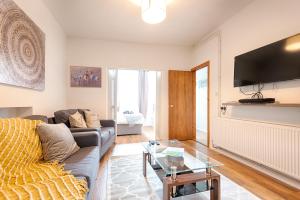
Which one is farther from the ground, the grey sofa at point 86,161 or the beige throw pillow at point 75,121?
the beige throw pillow at point 75,121

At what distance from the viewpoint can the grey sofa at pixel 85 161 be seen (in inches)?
51.9

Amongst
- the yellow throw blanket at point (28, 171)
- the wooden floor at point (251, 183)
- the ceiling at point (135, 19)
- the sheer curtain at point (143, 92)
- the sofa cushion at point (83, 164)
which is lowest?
the wooden floor at point (251, 183)

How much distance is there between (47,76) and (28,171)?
1.95m

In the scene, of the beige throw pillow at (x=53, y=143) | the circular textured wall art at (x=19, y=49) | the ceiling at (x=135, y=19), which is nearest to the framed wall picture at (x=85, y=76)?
the ceiling at (x=135, y=19)

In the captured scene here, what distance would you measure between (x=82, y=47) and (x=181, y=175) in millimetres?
3779

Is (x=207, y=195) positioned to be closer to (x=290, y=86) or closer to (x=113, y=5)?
(x=290, y=86)

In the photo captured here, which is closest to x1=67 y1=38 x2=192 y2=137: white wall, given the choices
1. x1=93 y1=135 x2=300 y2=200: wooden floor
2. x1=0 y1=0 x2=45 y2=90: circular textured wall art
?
x1=0 y1=0 x2=45 y2=90: circular textured wall art

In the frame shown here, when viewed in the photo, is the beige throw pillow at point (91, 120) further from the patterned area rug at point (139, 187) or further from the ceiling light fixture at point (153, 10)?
the ceiling light fixture at point (153, 10)

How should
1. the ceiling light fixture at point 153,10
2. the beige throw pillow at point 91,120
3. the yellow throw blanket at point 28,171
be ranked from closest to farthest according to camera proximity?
the yellow throw blanket at point 28,171 → the ceiling light fixture at point 153,10 → the beige throw pillow at point 91,120

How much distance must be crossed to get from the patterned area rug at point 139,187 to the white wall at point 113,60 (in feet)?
6.85

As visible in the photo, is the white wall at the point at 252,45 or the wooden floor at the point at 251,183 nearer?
the wooden floor at the point at 251,183

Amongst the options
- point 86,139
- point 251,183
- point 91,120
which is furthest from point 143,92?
point 251,183

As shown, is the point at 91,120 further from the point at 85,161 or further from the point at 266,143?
the point at 266,143

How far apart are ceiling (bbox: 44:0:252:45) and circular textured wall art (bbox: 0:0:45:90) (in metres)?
0.79
